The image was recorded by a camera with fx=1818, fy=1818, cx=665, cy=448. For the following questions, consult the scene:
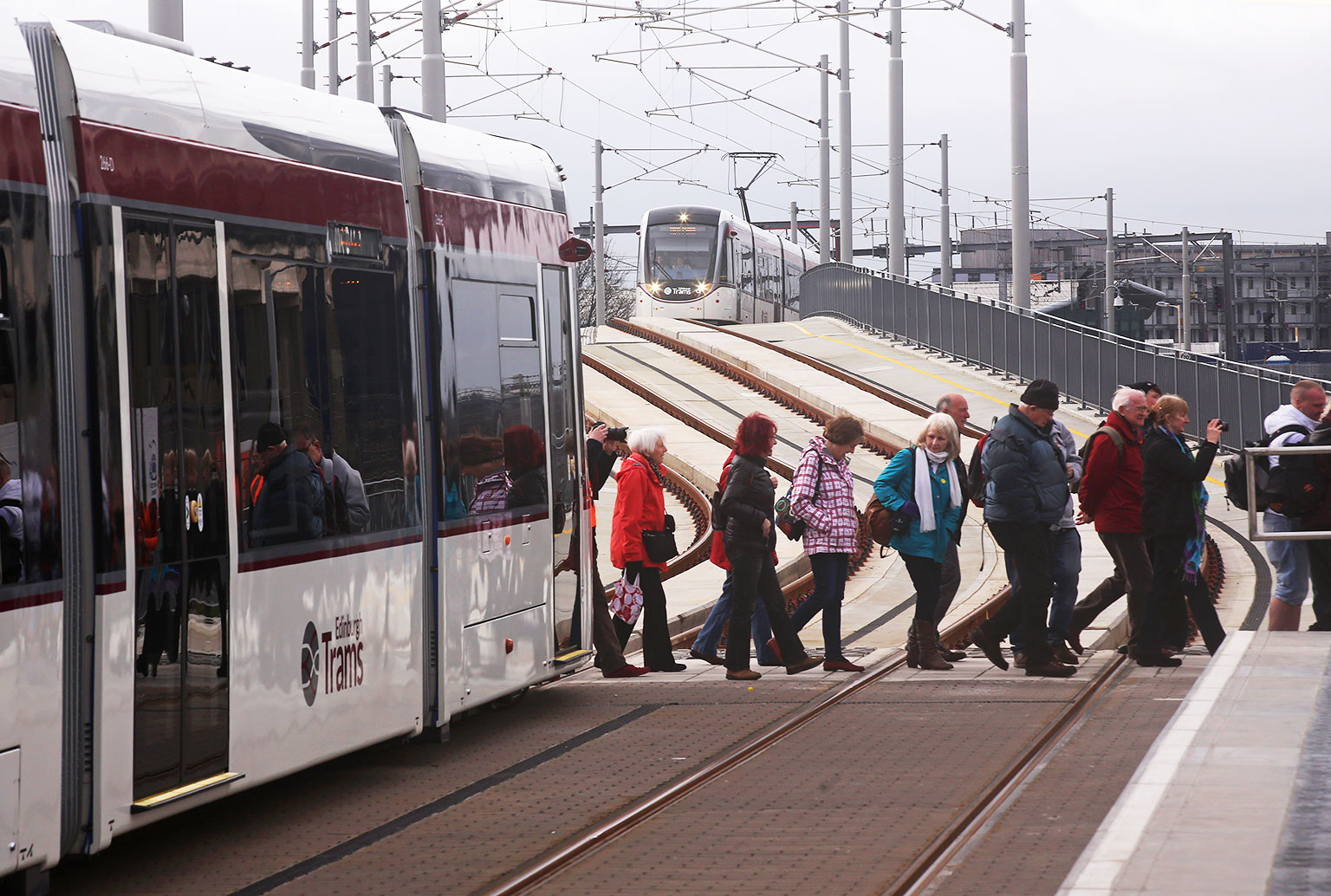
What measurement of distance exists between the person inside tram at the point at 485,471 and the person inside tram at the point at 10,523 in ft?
10.6

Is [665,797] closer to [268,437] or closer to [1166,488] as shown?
[268,437]

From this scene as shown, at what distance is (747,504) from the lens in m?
10.9

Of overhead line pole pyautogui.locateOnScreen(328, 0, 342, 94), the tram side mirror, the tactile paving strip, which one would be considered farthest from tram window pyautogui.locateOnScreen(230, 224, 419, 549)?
overhead line pole pyautogui.locateOnScreen(328, 0, 342, 94)

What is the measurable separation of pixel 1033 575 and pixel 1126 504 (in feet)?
2.38

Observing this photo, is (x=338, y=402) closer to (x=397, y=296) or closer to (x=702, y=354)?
(x=397, y=296)

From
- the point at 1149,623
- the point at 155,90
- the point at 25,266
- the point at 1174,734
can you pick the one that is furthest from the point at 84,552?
the point at 1149,623

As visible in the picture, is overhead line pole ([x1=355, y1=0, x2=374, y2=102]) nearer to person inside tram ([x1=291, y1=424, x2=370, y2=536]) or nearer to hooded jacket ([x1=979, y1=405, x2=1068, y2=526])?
hooded jacket ([x1=979, y1=405, x2=1068, y2=526])

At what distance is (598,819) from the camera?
724 centimetres

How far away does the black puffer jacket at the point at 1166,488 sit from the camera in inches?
416

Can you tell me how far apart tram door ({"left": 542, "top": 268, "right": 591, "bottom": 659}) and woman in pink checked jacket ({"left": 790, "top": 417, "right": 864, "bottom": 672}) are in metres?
1.74

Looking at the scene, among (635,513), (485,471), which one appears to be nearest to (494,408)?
(485,471)

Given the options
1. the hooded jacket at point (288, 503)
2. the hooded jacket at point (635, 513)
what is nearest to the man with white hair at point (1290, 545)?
the hooded jacket at point (635, 513)

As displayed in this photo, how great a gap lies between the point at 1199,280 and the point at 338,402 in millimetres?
111081

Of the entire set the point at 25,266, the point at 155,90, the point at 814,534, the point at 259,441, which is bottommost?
the point at 814,534
